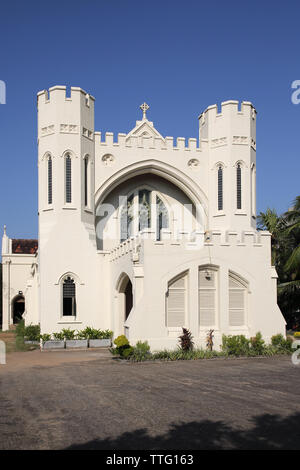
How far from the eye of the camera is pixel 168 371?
16.0 meters

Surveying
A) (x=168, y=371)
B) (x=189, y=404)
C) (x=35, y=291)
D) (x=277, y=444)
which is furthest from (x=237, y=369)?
(x=35, y=291)

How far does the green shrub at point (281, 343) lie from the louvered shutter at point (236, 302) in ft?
4.53

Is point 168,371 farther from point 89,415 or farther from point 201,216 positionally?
point 201,216

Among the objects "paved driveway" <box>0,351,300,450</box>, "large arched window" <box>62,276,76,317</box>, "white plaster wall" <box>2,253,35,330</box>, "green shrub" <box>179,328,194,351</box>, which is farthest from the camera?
"white plaster wall" <box>2,253,35,330</box>

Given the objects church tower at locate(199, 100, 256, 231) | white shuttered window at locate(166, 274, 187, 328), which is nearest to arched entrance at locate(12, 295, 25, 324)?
church tower at locate(199, 100, 256, 231)

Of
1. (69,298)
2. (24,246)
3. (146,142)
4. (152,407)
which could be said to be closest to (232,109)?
(146,142)

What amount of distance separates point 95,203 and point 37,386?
1501 cm

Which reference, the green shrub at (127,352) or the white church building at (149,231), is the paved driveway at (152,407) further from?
the white church building at (149,231)

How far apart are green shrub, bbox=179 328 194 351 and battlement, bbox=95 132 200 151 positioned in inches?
464

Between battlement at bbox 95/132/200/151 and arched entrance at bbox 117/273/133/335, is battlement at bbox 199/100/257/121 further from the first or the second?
arched entrance at bbox 117/273/133/335

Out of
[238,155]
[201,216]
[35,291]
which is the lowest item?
[35,291]

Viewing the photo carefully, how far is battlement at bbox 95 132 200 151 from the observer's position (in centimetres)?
2808
